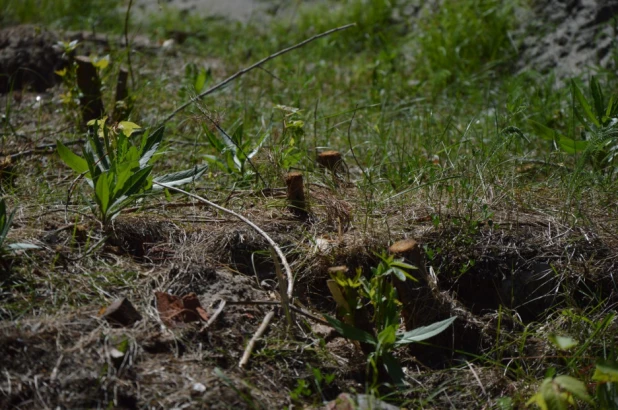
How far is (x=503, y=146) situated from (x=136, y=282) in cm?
153

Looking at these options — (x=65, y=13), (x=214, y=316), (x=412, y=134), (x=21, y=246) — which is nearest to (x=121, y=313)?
(x=214, y=316)

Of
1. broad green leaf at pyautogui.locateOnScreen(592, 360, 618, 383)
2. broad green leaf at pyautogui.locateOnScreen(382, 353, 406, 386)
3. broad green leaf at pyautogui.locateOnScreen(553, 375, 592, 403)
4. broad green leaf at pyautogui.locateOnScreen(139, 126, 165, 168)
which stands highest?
broad green leaf at pyautogui.locateOnScreen(139, 126, 165, 168)

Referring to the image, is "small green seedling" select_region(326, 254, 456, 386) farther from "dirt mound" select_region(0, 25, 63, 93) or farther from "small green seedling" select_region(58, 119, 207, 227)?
"dirt mound" select_region(0, 25, 63, 93)

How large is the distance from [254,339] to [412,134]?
187 centimetres

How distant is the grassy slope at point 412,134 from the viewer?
2.38m

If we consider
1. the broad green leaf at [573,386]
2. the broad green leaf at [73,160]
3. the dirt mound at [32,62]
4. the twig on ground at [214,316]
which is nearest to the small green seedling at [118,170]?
the broad green leaf at [73,160]

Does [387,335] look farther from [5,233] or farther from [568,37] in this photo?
[568,37]

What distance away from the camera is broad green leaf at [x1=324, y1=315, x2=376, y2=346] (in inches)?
85.3

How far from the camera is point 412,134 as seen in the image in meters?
3.73

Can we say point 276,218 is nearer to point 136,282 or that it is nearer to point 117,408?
point 136,282

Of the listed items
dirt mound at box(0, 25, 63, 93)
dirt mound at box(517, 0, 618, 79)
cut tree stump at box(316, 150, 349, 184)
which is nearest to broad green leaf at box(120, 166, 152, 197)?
cut tree stump at box(316, 150, 349, 184)

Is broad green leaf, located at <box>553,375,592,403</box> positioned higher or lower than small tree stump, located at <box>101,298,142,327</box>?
lower

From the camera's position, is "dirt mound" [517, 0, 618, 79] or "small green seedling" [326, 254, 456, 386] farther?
"dirt mound" [517, 0, 618, 79]

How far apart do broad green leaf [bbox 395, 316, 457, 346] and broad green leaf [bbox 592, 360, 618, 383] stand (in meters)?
0.41
